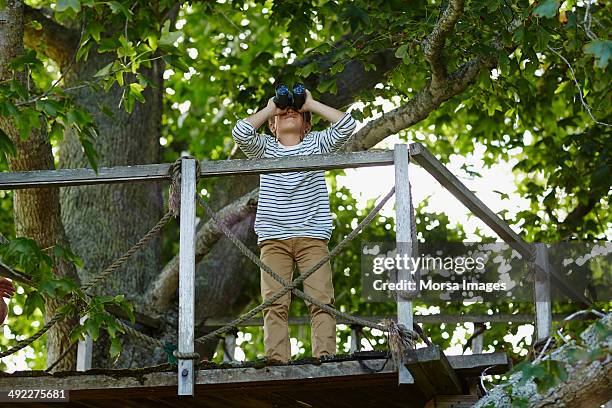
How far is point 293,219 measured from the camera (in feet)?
21.2

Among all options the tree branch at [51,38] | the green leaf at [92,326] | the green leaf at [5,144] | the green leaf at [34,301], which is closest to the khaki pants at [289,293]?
the green leaf at [92,326]

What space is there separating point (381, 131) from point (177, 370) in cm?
303

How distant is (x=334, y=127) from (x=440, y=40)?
43.7 inches

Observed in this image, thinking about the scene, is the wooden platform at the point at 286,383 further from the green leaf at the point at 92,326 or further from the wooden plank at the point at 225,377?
the green leaf at the point at 92,326

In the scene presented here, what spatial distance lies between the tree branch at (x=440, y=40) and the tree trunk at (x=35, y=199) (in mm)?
2560

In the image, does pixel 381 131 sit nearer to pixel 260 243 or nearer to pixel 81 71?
pixel 260 243

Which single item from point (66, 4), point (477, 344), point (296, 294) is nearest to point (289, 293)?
point (296, 294)

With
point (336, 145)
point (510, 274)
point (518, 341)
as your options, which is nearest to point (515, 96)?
point (510, 274)

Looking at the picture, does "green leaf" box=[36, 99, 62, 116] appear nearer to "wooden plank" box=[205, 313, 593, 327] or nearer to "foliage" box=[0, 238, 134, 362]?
"foliage" box=[0, 238, 134, 362]

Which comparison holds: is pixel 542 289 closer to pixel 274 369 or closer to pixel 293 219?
pixel 293 219

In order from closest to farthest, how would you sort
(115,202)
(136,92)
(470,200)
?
(470,200) < (136,92) < (115,202)

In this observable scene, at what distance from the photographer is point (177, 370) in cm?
580

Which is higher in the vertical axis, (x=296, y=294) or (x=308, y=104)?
(x=308, y=104)

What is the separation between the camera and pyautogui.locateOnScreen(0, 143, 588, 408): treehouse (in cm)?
564
